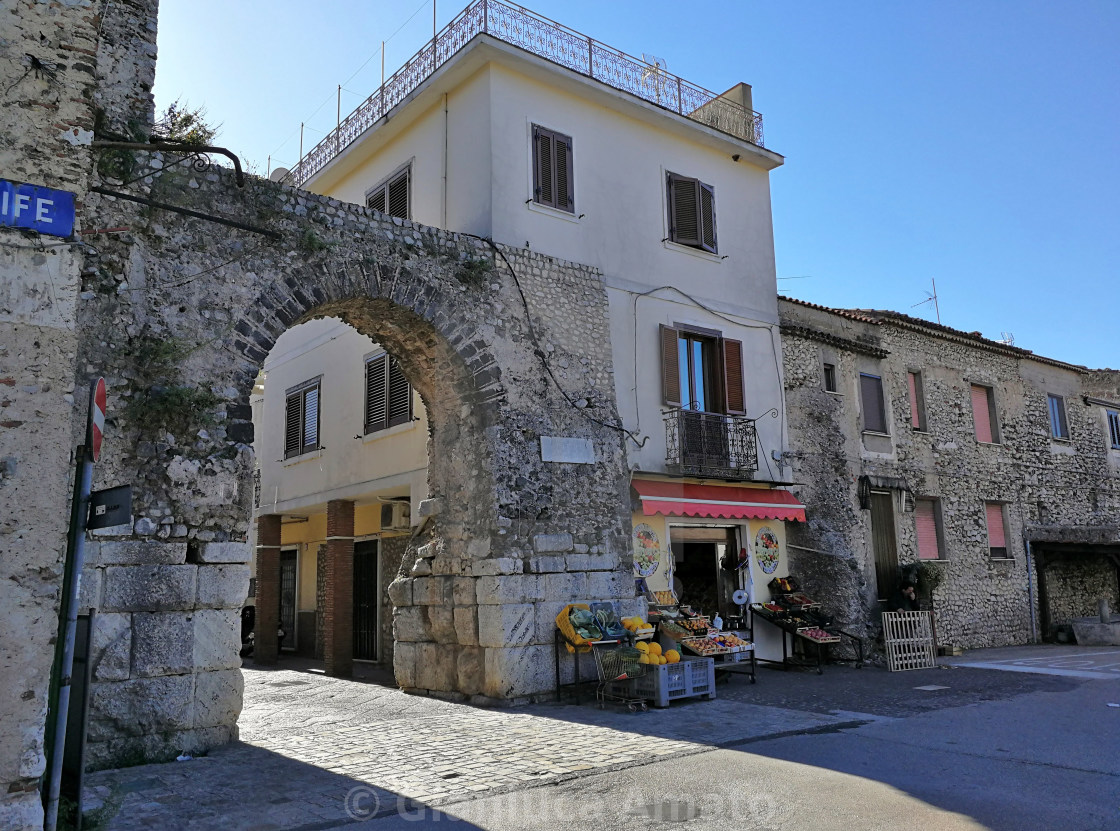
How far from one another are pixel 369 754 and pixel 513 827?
8.38 feet

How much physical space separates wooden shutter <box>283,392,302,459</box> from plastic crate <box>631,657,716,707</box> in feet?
30.1

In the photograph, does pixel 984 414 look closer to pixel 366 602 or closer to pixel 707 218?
pixel 707 218

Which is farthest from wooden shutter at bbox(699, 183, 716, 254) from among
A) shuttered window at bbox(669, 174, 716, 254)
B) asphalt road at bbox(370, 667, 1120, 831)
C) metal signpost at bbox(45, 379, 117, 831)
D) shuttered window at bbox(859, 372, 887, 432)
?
metal signpost at bbox(45, 379, 117, 831)

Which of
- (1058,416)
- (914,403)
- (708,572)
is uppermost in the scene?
(1058,416)

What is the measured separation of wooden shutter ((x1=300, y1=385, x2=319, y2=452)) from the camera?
16.0 metres

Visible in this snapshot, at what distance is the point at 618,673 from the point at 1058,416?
1589cm

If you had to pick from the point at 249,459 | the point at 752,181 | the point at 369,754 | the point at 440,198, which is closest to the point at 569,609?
the point at 369,754

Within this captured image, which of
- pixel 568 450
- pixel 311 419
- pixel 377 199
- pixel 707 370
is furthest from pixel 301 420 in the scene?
pixel 707 370

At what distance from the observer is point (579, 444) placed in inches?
448

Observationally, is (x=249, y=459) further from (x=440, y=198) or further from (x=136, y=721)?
(x=440, y=198)

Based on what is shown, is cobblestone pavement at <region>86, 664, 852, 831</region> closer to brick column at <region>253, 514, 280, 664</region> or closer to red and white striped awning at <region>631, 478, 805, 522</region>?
red and white striped awning at <region>631, 478, 805, 522</region>

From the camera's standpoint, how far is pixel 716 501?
13000 mm

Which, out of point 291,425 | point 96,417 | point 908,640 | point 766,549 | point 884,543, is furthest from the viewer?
point 291,425

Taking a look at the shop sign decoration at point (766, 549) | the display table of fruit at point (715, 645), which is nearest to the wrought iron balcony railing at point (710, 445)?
the shop sign decoration at point (766, 549)
